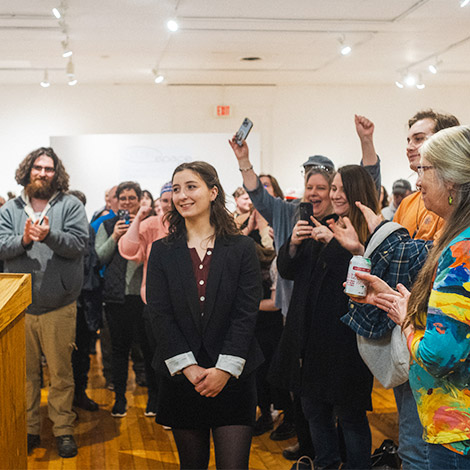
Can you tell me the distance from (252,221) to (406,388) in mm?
1917

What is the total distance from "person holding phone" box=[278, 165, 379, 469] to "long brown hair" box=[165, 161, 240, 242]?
0.56m

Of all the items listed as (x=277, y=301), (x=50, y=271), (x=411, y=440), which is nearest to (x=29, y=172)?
(x=50, y=271)

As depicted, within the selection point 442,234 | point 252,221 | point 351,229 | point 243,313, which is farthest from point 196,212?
point 252,221

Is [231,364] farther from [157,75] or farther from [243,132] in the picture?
[157,75]

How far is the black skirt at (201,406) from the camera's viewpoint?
2.25 m

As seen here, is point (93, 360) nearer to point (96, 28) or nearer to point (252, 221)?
point (252, 221)

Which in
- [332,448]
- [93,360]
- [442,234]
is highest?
[442,234]

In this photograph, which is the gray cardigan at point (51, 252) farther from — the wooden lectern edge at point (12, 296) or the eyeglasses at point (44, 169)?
the wooden lectern edge at point (12, 296)

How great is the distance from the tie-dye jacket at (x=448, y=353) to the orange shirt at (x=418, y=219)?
832 millimetres

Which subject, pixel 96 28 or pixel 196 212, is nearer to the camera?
pixel 196 212

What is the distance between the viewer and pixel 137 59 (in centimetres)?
802

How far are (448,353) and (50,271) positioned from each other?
102 inches

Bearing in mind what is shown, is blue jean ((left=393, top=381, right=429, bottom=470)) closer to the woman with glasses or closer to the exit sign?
the woman with glasses

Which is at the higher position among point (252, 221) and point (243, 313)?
point (252, 221)
